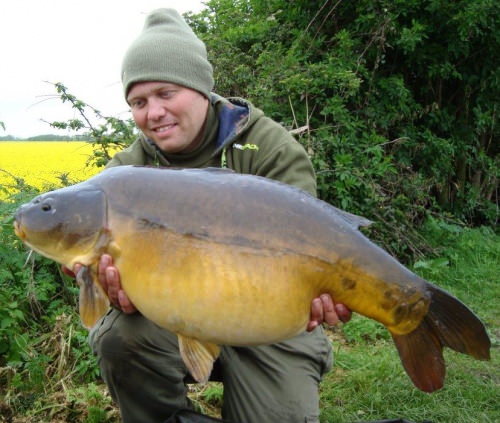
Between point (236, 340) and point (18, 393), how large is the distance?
1.33 meters

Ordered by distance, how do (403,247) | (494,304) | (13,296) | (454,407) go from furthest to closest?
(403,247)
(494,304)
(13,296)
(454,407)

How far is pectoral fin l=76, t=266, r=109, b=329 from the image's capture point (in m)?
1.46

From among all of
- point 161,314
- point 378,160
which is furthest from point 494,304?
point 161,314

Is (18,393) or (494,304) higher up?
(18,393)

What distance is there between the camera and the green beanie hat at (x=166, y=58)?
2.00m

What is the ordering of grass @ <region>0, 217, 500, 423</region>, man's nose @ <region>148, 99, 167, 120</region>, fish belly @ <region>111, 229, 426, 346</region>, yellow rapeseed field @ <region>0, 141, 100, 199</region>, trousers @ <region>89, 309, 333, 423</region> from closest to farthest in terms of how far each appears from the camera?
1. fish belly @ <region>111, 229, 426, 346</region>
2. trousers @ <region>89, 309, 333, 423</region>
3. man's nose @ <region>148, 99, 167, 120</region>
4. grass @ <region>0, 217, 500, 423</region>
5. yellow rapeseed field @ <region>0, 141, 100, 199</region>

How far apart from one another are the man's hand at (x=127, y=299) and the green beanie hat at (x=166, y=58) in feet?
2.68

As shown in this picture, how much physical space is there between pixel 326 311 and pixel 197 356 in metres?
0.38

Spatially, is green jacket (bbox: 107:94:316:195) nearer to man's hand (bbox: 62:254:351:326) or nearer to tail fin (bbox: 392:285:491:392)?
man's hand (bbox: 62:254:351:326)

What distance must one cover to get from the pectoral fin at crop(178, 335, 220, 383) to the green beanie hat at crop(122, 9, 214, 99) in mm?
999

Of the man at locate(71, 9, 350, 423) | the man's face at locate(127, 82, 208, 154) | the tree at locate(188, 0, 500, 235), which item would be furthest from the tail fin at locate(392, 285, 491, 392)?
the tree at locate(188, 0, 500, 235)

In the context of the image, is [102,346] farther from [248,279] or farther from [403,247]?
[403,247]

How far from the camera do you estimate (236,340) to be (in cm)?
143

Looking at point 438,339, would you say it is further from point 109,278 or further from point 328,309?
point 109,278
